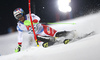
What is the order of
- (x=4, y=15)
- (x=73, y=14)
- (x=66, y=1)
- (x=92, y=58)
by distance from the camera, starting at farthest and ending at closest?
1. (x=73, y=14)
2. (x=4, y=15)
3. (x=66, y=1)
4. (x=92, y=58)

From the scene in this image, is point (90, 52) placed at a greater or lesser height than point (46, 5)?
lesser

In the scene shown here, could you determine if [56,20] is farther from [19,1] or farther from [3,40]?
[3,40]

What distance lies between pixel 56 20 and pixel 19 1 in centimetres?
150

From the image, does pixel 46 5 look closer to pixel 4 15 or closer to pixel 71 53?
pixel 4 15

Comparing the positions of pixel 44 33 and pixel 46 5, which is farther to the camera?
pixel 46 5

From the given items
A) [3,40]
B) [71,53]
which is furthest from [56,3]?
[71,53]

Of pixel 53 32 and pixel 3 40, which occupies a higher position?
pixel 53 32

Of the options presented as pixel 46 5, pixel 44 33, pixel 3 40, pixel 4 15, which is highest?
pixel 46 5

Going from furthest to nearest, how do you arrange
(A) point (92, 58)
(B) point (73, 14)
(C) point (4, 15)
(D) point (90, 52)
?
(B) point (73, 14)
(C) point (4, 15)
(D) point (90, 52)
(A) point (92, 58)

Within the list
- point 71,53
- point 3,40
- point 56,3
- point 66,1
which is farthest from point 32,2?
point 71,53

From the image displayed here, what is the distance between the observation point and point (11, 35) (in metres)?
5.62

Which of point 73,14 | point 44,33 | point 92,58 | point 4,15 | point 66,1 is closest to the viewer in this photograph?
point 92,58

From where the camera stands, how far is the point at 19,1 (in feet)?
15.3

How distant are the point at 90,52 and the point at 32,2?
352cm
